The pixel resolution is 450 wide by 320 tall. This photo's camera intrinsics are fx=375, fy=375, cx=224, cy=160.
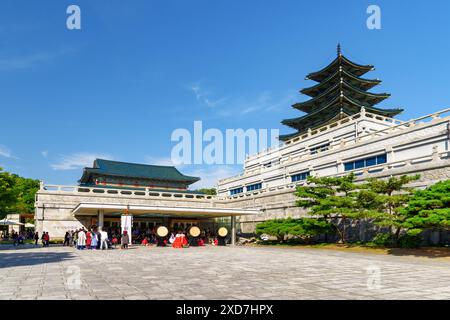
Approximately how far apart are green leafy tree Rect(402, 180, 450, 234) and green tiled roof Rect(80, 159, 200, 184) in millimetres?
37575

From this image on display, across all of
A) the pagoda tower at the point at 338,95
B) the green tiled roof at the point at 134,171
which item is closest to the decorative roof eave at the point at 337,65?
the pagoda tower at the point at 338,95

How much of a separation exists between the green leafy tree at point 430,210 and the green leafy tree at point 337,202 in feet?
11.5

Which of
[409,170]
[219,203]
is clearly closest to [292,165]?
[219,203]

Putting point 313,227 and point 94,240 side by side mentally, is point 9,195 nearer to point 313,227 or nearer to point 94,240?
point 94,240

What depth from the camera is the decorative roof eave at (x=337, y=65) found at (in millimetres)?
52475

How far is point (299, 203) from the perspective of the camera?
25453 millimetres

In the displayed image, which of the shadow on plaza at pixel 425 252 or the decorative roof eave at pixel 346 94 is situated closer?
the shadow on plaza at pixel 425 252

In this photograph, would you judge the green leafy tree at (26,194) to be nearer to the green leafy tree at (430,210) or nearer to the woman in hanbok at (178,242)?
the woman in hanbok at (178,242)

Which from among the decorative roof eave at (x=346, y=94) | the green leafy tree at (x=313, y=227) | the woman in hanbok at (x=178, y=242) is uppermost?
the decorative roof eave at (x=346, y=94)

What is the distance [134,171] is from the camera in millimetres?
51125

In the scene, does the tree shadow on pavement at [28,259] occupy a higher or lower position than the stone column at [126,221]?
lower

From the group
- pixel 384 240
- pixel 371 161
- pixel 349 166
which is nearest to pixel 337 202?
pixel 384 240

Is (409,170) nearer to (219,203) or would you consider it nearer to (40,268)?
(40,268)
